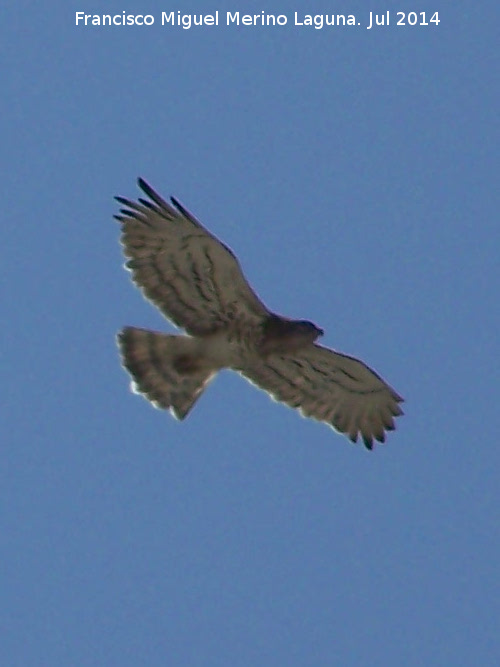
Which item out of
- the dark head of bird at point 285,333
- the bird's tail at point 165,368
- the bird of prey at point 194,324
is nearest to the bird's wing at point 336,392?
the bird of prey at point 194,324

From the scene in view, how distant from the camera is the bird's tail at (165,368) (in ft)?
52.8

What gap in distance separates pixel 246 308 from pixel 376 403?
59.2 inches

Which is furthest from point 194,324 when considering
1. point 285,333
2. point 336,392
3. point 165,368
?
point 336,392

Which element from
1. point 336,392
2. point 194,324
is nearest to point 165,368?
point 194,324

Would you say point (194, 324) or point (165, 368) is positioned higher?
point (194, 324)

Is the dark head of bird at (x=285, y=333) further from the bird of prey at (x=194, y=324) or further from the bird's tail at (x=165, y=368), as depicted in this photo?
the bird's tail at (x=165, y=368)

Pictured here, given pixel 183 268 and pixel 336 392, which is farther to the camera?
pixel 336 392

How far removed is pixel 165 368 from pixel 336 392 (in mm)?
1516

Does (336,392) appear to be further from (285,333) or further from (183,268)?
(183,268)

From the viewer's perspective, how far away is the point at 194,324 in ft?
52.7

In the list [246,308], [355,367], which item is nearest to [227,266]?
→ [246,308]

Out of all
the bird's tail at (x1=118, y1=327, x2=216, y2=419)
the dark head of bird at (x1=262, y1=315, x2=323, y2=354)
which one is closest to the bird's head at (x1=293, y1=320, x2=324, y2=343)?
the dark head of bird at (x1=262, y1=315, x2=323, y2=354)

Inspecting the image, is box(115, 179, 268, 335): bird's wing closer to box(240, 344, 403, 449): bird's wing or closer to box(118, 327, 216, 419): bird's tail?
box(118, 327, 216, 419): bird's tail

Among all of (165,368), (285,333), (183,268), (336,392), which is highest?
(183,268)
